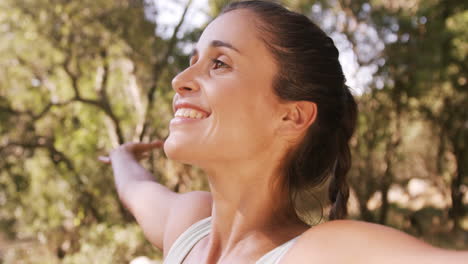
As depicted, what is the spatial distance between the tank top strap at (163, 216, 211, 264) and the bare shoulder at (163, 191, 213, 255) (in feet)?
0.16

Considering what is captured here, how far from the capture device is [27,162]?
9.62 metres

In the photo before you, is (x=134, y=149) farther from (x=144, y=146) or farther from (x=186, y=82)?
(x=186, y=82)

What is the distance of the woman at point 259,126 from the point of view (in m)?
1.33

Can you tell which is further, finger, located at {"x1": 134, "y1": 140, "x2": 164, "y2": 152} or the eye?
finger, located at {"x1": 134, "y1": 140, "x2": 164, "y2": 152}

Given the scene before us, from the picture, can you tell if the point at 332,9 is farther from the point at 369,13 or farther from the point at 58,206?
the point at 58,206

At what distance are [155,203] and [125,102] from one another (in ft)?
33.9

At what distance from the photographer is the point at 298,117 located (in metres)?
1.42

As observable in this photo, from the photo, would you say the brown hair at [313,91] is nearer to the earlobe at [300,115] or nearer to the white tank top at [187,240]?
the earlobe at [300,115]

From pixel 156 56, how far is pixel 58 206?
4.79 metres

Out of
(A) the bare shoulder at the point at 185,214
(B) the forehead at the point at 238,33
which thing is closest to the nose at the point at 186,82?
(B) the forehead at the point at 238,33

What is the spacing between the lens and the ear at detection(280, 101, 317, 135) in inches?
55.0

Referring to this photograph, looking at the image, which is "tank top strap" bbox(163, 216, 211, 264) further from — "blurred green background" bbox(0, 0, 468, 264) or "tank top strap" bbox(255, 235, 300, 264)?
"blurred green background" bbox(0, 0, 468, 264)

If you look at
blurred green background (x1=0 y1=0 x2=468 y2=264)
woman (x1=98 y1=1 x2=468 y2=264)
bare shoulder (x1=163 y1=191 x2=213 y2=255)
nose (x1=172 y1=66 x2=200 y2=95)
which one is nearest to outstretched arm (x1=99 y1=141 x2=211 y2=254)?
bare shoulder (x1=163 y1=191 x2=213 y2=255)

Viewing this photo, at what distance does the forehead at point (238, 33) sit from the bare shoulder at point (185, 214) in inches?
23.7
